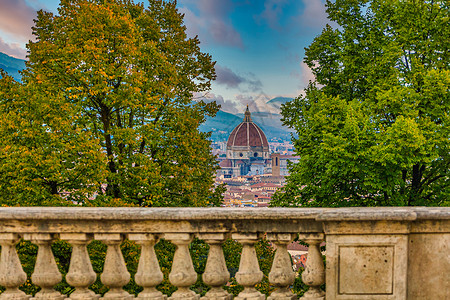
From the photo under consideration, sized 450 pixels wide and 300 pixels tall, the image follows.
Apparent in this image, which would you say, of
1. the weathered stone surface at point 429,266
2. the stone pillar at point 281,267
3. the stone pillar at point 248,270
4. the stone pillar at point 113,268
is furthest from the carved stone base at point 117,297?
the weathered stone surface at point 429,266

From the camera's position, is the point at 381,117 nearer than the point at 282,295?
No

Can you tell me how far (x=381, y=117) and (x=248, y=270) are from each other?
54.4 feet

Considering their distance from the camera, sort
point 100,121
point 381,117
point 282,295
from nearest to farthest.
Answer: point 282,295
point 381,117
point 100,121

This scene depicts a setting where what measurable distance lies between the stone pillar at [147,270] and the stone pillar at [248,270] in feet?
1.87

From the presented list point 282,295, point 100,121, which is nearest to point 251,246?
point 282,295

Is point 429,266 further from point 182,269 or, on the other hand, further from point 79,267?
point 79,267

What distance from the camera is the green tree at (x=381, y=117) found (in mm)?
15672

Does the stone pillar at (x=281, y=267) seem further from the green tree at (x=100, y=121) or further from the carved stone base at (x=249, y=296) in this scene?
the green tree at (x=100, y=121)

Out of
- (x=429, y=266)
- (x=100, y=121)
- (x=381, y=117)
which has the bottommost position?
(x=429, y=266)

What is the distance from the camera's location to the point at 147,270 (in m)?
3.14

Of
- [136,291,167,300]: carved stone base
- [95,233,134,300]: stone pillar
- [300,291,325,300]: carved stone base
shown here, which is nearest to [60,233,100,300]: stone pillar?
[95,233,134,300]: stone pillar

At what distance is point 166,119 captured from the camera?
64.4 ft

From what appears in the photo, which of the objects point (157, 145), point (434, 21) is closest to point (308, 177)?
point (157, 145)

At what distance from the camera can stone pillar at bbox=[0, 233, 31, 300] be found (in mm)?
3119
